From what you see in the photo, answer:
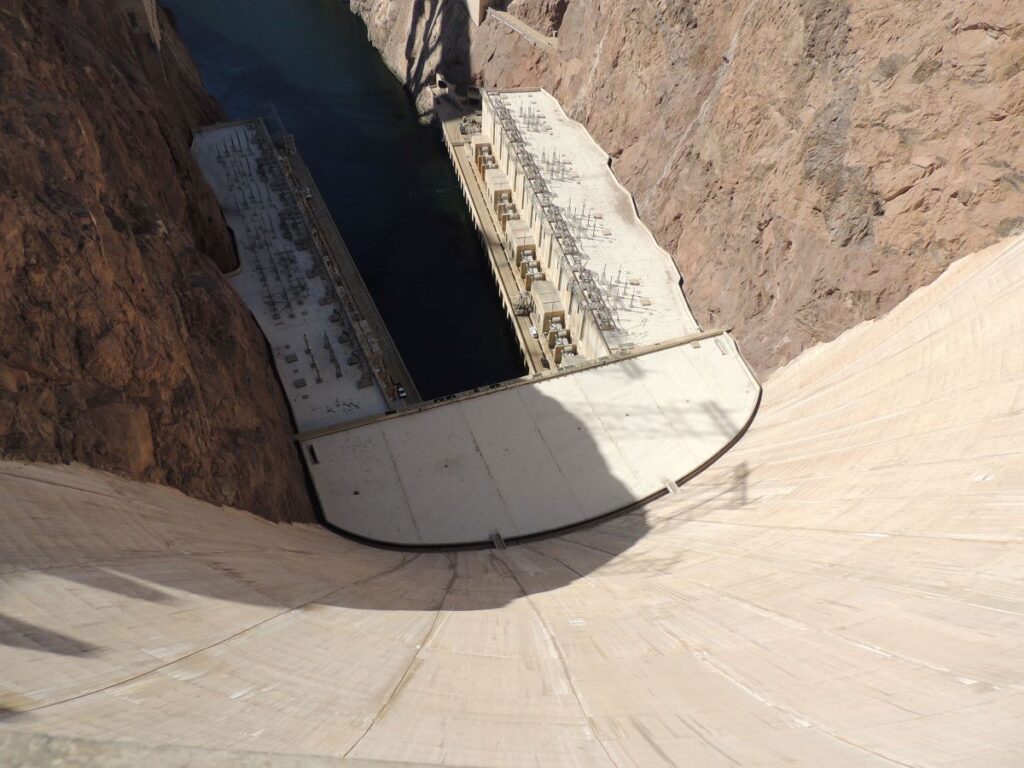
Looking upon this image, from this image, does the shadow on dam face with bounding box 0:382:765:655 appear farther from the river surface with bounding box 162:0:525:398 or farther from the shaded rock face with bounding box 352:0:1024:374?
the river surface with bounding box 162:0:525:398

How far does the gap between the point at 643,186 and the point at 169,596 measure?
1347 inches

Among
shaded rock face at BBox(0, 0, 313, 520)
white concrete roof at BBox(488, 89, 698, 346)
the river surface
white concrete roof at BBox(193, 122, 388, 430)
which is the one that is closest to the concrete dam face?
shaded rock face at BBox(0, 0, 313, 520)

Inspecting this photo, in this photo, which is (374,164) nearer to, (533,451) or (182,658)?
(533,451)

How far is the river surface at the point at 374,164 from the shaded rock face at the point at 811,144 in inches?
463

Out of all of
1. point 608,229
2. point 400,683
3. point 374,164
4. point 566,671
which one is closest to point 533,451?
point 608,229

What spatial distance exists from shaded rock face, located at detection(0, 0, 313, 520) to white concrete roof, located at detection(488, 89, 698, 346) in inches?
655

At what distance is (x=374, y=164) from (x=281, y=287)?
21.9 meters

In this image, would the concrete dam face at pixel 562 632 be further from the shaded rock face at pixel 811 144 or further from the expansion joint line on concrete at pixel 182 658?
the shaded rock face at pixel 811 144

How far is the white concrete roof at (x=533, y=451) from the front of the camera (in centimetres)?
2375

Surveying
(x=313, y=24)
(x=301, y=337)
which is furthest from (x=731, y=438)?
(x=313, y=24)

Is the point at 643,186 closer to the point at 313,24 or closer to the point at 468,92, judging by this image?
the point at 468,92

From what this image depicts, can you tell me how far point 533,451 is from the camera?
85.6 ft

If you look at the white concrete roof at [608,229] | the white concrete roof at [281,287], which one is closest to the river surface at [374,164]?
the white concrete roof at [281,287]

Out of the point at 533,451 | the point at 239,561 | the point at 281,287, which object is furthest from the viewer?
the point at 281,287
